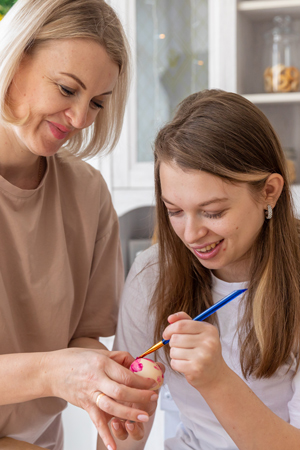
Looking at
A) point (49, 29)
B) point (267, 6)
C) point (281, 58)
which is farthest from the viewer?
point (281, 58)

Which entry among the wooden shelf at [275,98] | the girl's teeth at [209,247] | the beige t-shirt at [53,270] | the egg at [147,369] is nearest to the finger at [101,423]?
the egg at [147,369]

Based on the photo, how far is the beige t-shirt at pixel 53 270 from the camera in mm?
1082

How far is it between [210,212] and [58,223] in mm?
370

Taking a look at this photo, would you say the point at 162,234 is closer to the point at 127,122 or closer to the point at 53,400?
the point at 53,400

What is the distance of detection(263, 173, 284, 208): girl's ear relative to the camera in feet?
3.43

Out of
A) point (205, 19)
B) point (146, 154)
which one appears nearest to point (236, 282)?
point (146, 154)

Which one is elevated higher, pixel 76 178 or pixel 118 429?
pixel 76 178

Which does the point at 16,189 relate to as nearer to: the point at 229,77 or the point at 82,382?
the point at 82,382

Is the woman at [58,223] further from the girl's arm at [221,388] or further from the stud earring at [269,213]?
the stud earring at [269,213]

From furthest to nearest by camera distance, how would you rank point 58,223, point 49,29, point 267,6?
Answer: point 267,6
point 58,223
point 49,29

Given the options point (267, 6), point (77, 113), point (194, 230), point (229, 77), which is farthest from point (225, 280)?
point (267, 6)

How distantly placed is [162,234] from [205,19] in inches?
44.7

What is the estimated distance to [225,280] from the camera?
3.91 feet

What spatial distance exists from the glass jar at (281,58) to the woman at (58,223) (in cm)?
102
